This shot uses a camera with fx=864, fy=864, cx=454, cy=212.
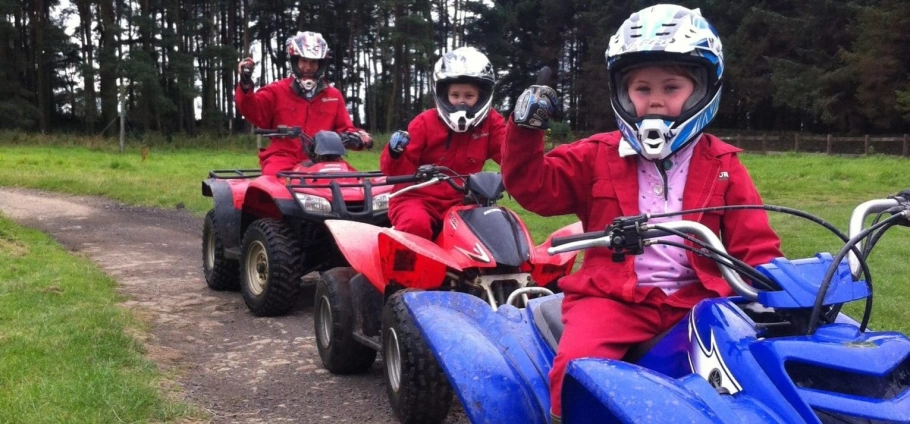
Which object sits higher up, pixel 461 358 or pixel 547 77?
pixel 547 77

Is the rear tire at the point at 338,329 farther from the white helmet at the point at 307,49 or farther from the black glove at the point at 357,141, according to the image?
the white helmet at the point at 307,49

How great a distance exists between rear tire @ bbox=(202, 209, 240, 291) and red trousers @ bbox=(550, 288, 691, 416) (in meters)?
5.16

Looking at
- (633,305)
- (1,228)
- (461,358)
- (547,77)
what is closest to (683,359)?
(633,305)

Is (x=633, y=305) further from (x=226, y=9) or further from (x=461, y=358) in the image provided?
(x=226, y=9)

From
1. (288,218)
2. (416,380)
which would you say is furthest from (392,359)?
(288,218)

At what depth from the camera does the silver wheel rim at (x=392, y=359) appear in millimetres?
4168

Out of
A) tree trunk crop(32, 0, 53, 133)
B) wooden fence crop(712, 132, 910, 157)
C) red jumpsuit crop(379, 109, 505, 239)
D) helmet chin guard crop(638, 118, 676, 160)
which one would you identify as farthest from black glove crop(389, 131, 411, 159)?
tree trunk crop(32, 0, 53, 133)

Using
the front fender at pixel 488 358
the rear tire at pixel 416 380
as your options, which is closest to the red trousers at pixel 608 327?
the front fender at pixel 488 358

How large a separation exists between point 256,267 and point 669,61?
15.3 ft

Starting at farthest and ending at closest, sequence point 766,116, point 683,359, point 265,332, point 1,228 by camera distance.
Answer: point 766,116
point 1,228
point 265,332
point 683,359

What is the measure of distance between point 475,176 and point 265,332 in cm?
214

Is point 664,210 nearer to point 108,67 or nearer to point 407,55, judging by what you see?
point 108,67

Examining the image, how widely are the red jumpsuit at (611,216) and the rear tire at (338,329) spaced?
2.10 m

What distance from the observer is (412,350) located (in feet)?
12.8
